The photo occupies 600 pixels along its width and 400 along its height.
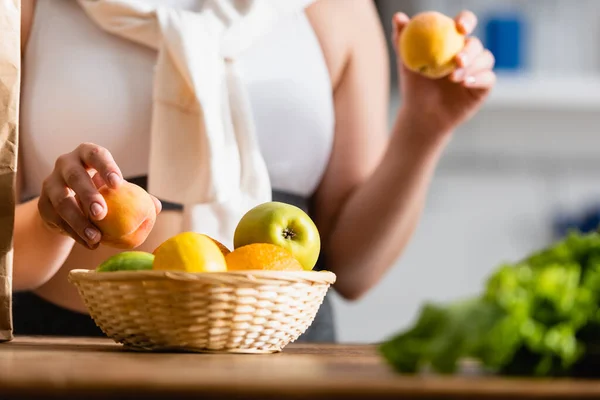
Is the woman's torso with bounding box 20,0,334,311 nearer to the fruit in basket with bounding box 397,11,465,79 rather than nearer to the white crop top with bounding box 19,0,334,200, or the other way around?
the white crop top with bounding box 19,0,334,200

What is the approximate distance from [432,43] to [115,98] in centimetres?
44

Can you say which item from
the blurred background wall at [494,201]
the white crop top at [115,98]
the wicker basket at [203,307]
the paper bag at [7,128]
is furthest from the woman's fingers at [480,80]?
the blurred background wall at [494,201]

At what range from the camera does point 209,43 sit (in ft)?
3.85

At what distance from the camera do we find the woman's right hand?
0.77 meters

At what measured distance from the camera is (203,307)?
2.29ft

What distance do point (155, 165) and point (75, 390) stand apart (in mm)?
754

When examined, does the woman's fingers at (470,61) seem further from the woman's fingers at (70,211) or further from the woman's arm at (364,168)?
the woman's fingers at (70,211)

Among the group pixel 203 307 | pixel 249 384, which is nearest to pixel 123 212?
pixel 203 307

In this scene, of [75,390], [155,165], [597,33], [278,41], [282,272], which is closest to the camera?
[75,390]

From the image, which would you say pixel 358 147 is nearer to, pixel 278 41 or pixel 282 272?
pixel 278 41

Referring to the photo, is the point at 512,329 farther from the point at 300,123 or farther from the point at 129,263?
the point at 300,123

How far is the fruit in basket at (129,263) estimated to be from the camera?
75 cm

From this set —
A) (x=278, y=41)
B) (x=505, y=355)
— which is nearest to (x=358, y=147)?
(x=278, y=41)

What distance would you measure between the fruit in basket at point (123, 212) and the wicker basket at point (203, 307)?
47 mm
